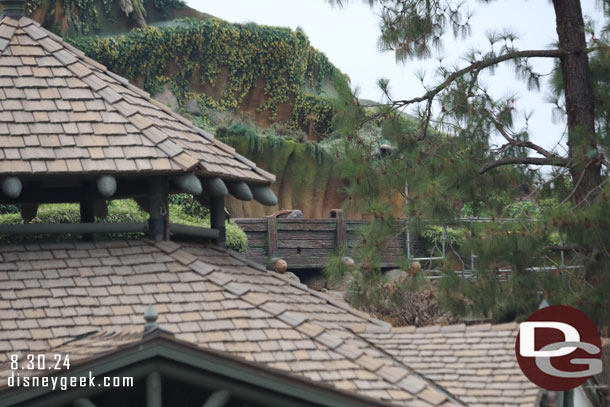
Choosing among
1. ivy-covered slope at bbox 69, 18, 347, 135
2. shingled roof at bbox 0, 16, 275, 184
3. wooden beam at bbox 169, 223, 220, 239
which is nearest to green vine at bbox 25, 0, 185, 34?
ivy-covered slope at bbox 69, 18, 347, 135

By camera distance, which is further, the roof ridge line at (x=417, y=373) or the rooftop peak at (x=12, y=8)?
the rooftop peak at (x=12, y=8)

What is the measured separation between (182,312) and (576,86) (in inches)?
273

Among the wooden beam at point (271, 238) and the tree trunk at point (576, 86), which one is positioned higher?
the tree trunk at point (576, 86)

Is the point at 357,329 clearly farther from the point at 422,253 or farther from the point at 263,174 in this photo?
the point at 422,253

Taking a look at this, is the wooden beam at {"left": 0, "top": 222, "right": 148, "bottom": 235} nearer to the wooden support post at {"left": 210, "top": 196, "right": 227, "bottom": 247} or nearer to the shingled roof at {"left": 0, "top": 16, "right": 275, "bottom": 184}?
the shingled roof at {"left": 0, "top": 16, "right": 275, "bottom": 184}

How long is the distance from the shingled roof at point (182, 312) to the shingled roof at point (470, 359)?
0.80ft

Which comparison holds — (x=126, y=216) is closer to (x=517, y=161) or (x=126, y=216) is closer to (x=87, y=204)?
(x=517, y=161)

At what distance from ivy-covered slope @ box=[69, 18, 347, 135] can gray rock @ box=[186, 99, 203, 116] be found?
173 mm

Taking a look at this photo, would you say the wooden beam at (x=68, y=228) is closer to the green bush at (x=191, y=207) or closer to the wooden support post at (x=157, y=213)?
the wooden support post at (x=157, y=213)

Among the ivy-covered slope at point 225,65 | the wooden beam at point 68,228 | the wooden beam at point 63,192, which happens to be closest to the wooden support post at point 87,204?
the wooden beam at point 63,192

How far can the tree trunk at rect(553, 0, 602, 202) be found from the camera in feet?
35.0

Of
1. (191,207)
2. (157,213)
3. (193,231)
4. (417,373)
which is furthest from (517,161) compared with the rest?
(191,207)

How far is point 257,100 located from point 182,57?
3537 millimetres

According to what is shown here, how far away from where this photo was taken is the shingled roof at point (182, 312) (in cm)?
612
